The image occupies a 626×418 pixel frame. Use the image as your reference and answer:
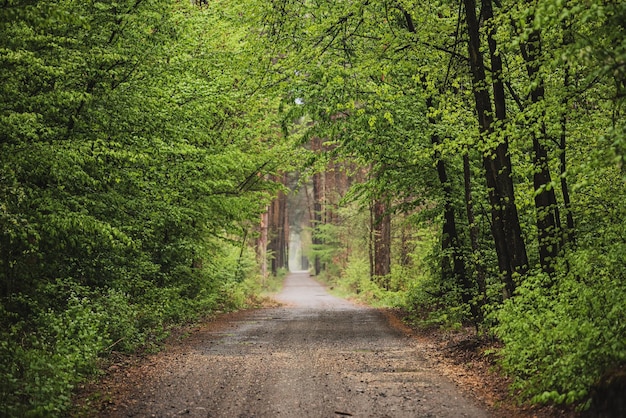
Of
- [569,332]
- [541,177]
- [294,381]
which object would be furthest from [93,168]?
[569,332]

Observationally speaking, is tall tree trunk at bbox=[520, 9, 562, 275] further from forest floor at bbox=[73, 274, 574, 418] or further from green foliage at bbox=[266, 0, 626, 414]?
forest floor at bbox=[73, 274, 574, 418]

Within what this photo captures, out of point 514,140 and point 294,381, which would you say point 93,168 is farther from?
point 514,140

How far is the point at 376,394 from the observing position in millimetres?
7277

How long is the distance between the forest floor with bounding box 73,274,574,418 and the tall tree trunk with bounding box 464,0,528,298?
1.67 metres

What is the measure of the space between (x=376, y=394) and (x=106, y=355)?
4657 mm

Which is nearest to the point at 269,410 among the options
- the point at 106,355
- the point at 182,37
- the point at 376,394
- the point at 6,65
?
the point at 376,394

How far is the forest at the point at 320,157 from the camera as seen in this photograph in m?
6.52

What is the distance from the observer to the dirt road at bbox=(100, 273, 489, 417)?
660cm

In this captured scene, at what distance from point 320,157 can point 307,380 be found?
905 cm

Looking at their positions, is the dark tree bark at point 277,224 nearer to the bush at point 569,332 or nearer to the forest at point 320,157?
the forest at point 320,157

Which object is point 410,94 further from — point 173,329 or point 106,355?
point 106,355

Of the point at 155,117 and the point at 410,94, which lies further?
the point at 410,94

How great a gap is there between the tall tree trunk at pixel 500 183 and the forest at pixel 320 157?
0.03 meters

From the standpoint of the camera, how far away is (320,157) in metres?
16.2
